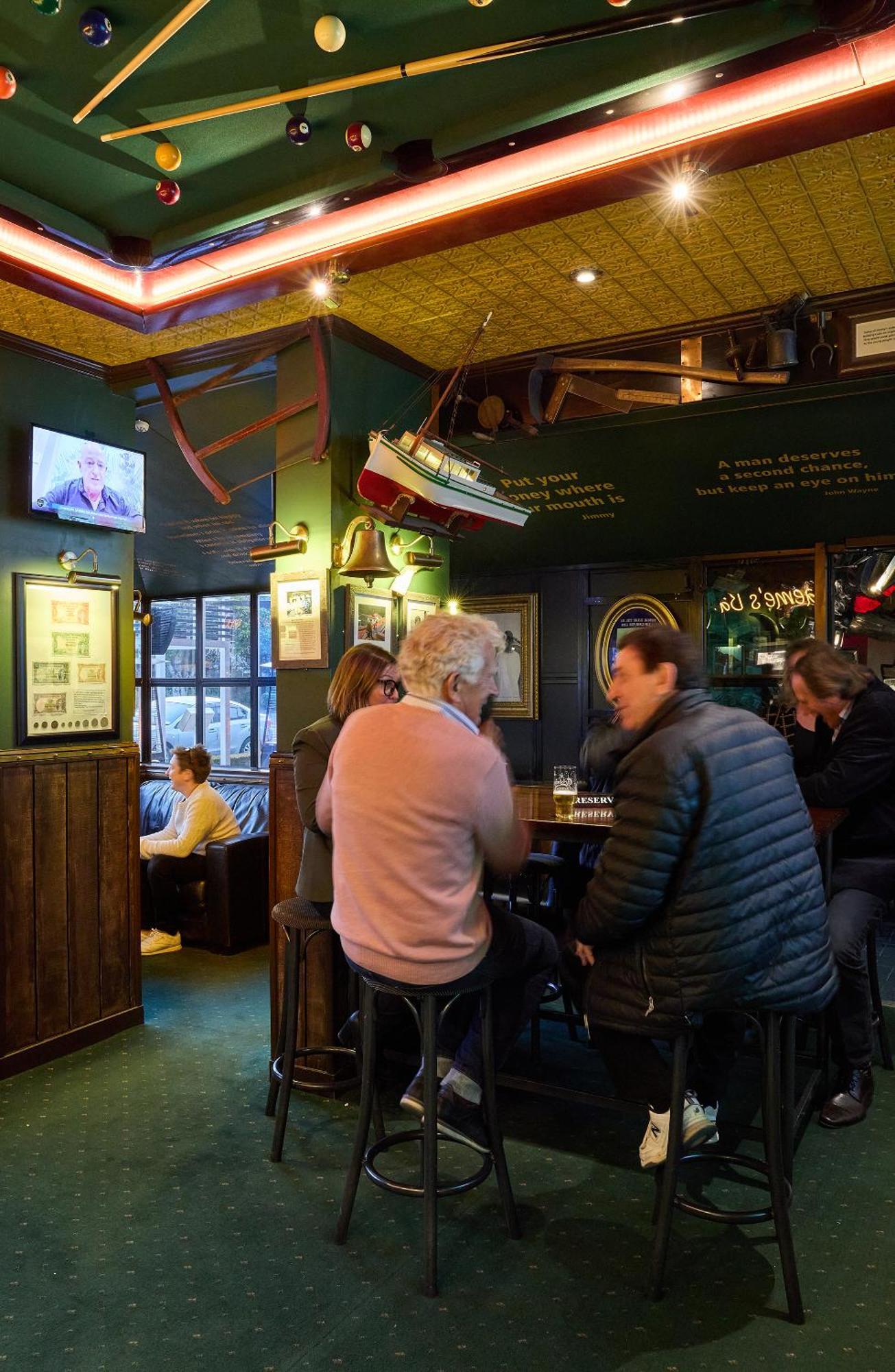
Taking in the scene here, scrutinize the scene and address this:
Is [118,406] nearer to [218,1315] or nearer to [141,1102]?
[141,1102]

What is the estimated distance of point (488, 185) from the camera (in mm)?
2893

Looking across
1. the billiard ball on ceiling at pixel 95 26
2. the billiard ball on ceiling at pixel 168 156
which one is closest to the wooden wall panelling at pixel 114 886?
the billiard ball on ceiling at pixel 168 156

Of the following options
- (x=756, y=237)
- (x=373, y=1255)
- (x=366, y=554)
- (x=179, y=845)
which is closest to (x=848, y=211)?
(x=756, y=237)

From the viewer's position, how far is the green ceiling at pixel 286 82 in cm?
228

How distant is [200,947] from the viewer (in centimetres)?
555

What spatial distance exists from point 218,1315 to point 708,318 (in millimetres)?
3981

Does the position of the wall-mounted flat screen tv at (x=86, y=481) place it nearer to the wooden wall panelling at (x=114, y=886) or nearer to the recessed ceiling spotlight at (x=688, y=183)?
the wooden wall panelling at (x=114, y=886)

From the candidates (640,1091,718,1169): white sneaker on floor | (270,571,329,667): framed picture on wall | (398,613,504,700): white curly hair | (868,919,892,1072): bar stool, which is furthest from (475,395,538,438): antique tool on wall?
(640,1091,718,1169): white sneaker on floor

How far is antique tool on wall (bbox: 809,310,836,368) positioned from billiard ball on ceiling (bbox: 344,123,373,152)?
6.90ft

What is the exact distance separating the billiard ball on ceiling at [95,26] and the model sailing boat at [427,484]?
1.55 meters

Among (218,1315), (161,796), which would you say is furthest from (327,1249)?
(161,796)

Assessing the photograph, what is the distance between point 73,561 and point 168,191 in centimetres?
169

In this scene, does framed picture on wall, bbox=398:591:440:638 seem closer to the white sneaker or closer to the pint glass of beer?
the pint glass of beer

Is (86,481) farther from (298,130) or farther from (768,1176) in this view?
(768,1176)
